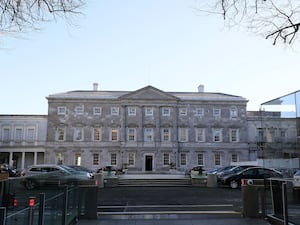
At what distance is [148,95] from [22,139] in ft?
74.4

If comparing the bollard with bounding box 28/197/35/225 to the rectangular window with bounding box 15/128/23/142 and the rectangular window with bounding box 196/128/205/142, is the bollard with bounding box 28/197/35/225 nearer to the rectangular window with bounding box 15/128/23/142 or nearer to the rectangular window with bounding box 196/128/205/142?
the rectangular window with bounding box 196/128/205/142

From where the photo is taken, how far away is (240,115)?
51719mm

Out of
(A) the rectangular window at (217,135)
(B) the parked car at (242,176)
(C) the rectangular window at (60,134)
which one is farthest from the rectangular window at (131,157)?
(B) the parked car at (242,176)

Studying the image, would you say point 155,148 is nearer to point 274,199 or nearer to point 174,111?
point 174,111

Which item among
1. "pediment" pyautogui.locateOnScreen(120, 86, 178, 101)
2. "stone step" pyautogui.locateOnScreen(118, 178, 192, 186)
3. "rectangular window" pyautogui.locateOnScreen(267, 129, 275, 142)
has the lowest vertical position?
"stone step" pyautogui.locateOnScreen(118, 178, 192, 186)

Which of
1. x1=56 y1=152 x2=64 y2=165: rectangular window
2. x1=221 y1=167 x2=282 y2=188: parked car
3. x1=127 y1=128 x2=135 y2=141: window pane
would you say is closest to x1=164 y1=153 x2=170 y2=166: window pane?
x1=127 y1=128 x2=135 y2=141: window pane

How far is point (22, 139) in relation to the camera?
54.7 metres

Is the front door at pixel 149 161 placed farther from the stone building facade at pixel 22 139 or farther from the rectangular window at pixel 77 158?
the stone building facade at pixel 22 139

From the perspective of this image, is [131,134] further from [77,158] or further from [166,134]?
[77,158]

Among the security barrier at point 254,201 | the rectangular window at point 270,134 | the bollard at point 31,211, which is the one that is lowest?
the security barrier at point 254,201

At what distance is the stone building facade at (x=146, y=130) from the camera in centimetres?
4947

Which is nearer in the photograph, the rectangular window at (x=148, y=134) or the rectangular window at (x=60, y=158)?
the rectangular window at (x=60, y=158)

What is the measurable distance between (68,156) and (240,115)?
90.6ft

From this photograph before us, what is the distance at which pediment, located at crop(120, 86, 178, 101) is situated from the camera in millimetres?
50906
